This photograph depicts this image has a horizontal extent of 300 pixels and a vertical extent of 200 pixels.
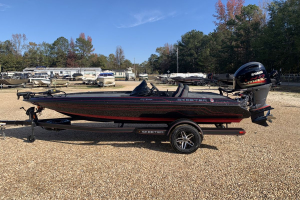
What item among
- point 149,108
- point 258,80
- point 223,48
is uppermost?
point 223,48

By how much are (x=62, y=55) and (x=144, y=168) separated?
78.9 m

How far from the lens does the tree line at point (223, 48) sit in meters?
25.1

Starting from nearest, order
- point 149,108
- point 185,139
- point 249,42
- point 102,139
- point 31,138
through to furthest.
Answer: point 185,139 < point 149,108 < point 31,138 < point 102,139 < point 249,42

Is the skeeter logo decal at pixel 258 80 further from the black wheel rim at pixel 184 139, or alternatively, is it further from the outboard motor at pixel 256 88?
the black wheel rim at pixel 184 139

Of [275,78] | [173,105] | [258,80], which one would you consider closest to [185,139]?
[173,105]

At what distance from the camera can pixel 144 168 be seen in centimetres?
339

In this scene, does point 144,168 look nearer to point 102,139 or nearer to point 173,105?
point 173,105

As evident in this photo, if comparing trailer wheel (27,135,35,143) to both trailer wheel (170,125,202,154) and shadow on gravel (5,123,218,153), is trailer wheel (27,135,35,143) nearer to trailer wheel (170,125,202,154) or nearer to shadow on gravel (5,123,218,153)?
shadow on gravel (5,123,218,153)

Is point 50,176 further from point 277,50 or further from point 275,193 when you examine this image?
point 277,50

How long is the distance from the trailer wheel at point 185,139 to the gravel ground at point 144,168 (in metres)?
0.16

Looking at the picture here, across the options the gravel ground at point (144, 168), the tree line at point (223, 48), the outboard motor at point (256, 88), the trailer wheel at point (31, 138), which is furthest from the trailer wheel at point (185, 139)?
the tree line at point (223, 48)

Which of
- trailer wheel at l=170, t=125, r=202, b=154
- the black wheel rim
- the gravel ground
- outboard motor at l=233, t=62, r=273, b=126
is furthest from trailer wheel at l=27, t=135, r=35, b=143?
outboard motor at l=233, t=62, r=273, b=126

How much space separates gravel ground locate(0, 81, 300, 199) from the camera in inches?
107

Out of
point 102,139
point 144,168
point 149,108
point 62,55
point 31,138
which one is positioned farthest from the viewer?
point 62,55
